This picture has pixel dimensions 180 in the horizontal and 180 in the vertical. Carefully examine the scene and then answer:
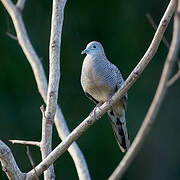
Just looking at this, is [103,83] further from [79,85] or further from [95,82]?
[79,85]

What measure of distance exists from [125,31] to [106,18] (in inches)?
14.5

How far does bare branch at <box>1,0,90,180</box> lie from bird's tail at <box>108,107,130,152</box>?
0.46 meters

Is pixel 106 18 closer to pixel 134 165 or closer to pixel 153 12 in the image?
pixel 153 12

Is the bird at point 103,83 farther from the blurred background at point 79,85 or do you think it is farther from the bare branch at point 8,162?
the blurred background at point 79,85

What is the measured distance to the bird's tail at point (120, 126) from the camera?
3437 mm

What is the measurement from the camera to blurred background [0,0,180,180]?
23.7 feet

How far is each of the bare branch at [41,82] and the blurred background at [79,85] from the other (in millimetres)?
3335

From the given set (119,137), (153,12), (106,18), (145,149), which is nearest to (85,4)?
(106,18)

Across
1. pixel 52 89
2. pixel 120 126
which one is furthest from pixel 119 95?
pixel 120 126

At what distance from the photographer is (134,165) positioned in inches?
319

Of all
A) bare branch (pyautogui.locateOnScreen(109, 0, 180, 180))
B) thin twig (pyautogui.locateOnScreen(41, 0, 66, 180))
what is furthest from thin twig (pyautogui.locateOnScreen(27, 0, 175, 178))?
bare branch (pyautogui.locateOnScreen(109, 0, 180, 180))

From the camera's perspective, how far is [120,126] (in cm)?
361

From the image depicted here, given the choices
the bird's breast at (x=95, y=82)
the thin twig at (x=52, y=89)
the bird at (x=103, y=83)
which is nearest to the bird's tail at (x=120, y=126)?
the bird at (x=103, y=83)

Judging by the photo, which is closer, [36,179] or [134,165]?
[36,179]
